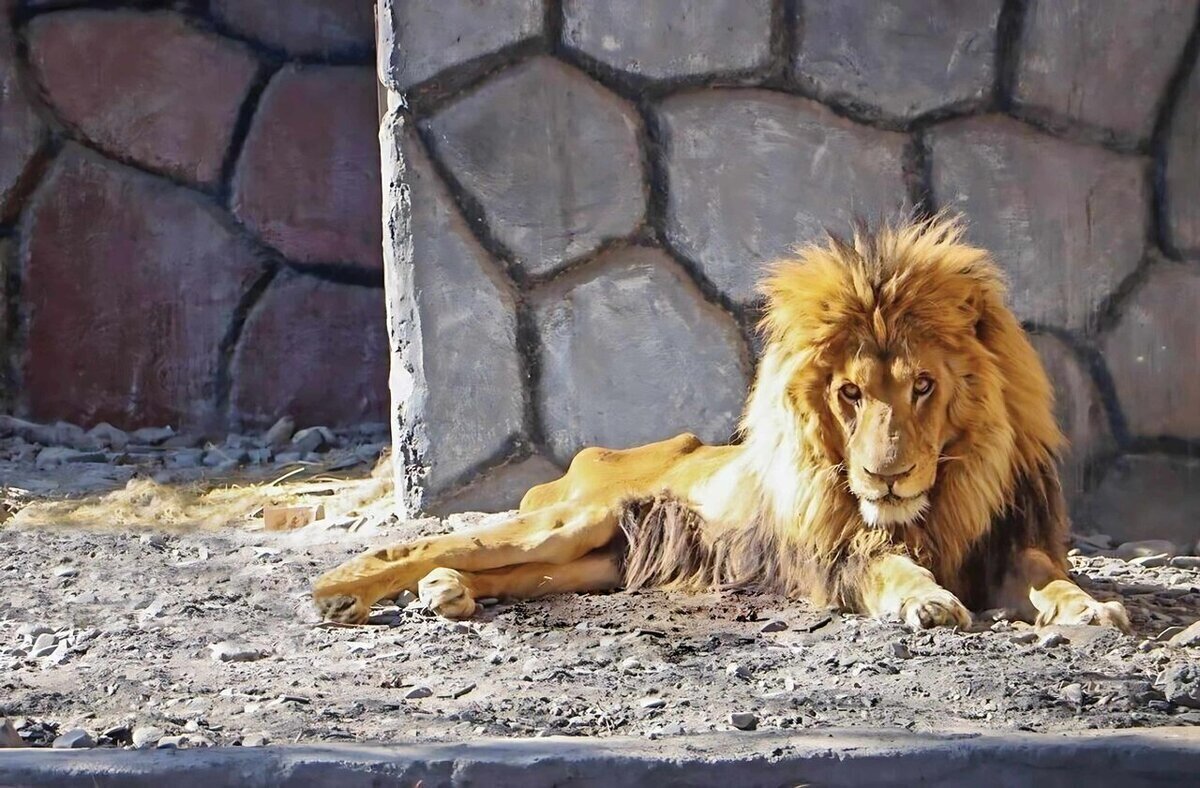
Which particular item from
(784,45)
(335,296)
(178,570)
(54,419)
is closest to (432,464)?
(178,570)

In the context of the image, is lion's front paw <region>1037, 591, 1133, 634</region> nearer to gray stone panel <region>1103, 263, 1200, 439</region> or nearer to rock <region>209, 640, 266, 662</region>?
gray stone panel <region>1103, 263, 1200, 439</region>

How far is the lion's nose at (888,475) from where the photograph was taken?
3.72 metres

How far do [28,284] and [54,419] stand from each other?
53cm

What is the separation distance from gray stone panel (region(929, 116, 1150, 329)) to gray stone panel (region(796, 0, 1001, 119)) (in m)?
0.11

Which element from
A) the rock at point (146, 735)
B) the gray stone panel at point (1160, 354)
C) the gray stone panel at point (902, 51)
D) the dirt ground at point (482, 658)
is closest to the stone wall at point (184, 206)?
the dirt ground at point (482, 658)

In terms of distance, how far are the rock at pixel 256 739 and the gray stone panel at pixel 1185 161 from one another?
2.94 meters

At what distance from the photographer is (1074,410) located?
4734 mm

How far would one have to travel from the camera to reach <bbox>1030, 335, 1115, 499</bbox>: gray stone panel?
4711mm

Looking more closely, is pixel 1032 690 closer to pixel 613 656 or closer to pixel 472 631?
pixel 613 656

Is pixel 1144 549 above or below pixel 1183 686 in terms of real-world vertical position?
below

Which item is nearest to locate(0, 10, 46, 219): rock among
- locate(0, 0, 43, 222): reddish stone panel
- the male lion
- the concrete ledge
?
locate(0, 0, 43, 222): reddish stone panel

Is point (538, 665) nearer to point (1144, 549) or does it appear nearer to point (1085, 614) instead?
point (1085, 614)

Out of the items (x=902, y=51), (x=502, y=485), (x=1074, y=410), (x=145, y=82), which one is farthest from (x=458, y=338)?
(x=145, y=82)

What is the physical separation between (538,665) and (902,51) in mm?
2155
